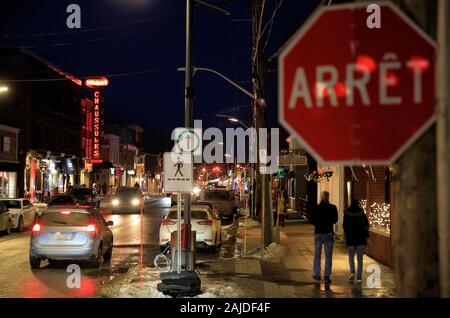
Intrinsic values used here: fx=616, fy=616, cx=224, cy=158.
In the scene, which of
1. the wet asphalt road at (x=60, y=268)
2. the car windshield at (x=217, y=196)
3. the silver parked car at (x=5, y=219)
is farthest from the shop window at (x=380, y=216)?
the car windshield at (x=217, y=196)

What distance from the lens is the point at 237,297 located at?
35.2ft

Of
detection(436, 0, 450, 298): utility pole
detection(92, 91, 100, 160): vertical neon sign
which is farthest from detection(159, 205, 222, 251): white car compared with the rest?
detection(92, 91, 100, 160): vertical neon sign

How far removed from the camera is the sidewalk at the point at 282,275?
11.3 metres

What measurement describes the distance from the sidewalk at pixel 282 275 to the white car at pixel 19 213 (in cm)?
1023

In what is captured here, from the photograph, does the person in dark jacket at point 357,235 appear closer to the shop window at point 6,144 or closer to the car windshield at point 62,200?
the car windshield at point 62,200

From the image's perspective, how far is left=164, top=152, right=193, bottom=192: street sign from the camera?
38.3ft

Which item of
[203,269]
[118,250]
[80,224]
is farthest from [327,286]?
[118,250]

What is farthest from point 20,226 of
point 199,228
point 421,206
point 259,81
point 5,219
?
point 421,206

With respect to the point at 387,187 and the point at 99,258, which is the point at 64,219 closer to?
the point at 99,258

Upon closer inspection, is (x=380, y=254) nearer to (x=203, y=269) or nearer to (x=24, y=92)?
(x=203, y=269)

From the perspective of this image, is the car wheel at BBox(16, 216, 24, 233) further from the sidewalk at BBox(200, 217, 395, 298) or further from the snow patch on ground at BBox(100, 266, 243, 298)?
the snow patch on ground at BBox(100, 266, 243, 298)

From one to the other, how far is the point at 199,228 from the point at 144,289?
819cm

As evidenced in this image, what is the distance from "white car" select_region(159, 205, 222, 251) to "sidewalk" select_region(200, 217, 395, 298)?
985 millimetres

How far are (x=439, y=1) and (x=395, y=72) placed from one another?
0.66 metres
